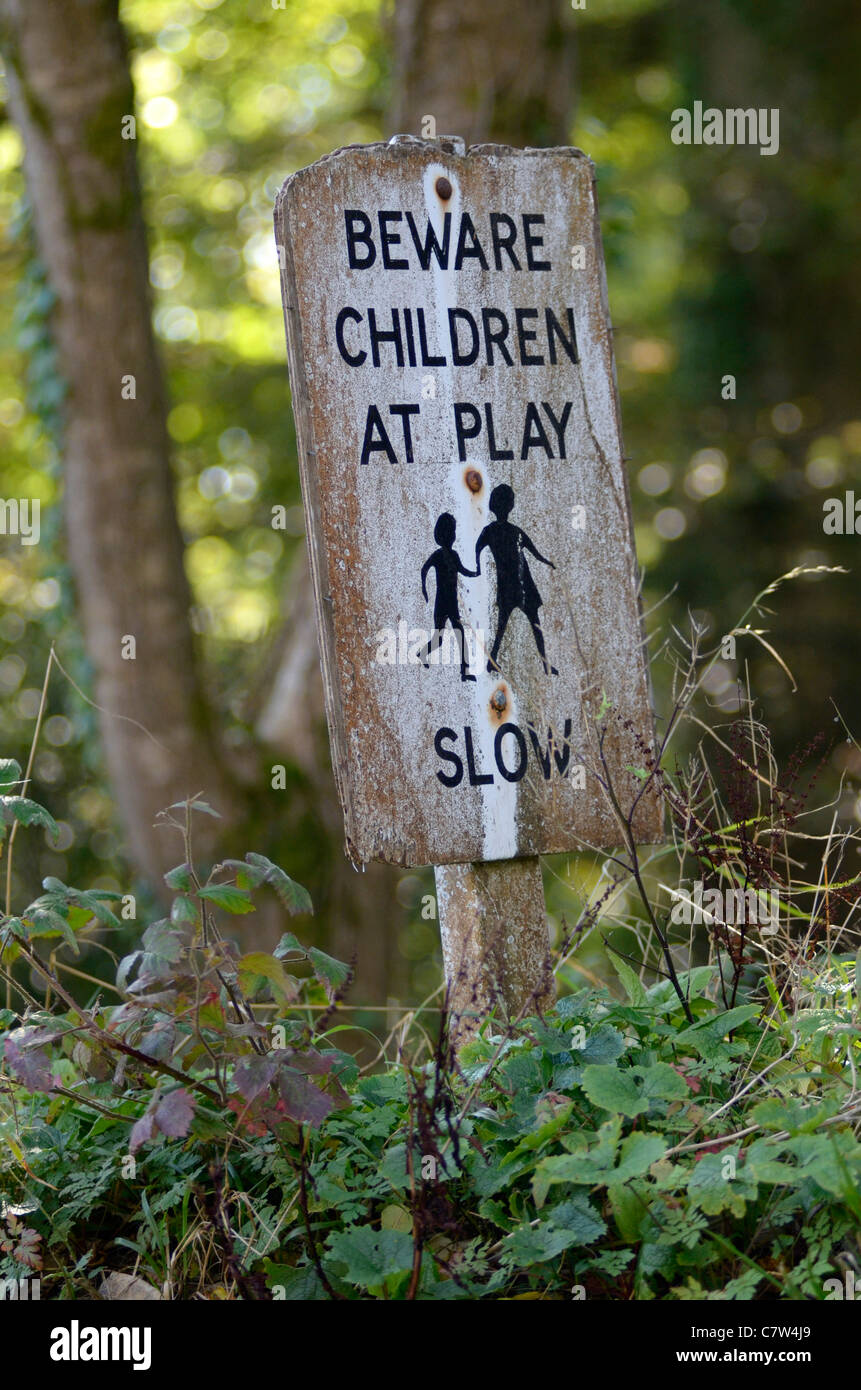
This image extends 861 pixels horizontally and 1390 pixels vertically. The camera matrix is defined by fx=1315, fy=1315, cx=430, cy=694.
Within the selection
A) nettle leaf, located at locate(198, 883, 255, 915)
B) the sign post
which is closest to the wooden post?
the sign post

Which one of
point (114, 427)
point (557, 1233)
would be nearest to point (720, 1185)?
point (557, 1233)

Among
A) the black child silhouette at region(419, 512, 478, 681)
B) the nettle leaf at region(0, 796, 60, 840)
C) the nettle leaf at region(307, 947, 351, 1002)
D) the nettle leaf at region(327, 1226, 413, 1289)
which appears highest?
the black child silhouette at region(419, 512, 478, 681)

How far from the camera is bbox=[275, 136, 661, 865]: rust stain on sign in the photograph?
2346 mm

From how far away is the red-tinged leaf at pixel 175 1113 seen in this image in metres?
1.81

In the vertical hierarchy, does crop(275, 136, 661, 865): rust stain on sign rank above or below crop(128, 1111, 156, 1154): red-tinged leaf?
above

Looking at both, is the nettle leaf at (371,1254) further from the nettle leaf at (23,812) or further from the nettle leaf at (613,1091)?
the nettle leaf at (23,812)

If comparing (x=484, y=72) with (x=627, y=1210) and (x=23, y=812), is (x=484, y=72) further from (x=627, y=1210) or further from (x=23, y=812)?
(x=627, y=1210)

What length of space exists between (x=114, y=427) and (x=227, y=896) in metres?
3.58

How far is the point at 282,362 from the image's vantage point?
11.0m

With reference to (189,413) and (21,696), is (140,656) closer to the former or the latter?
(21,696)

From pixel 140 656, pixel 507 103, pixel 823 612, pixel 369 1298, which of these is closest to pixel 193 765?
pixel 140 656

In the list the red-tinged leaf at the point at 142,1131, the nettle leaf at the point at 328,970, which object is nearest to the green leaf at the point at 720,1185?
the nettle leaf at the point at 328,970

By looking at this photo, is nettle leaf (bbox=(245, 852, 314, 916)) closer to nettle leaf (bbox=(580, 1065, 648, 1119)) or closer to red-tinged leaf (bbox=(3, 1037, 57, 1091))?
red-tinged leaf (bbox=(3, 1037, 57, 1091))

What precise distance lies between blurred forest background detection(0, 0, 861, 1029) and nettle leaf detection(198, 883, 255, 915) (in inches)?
105
